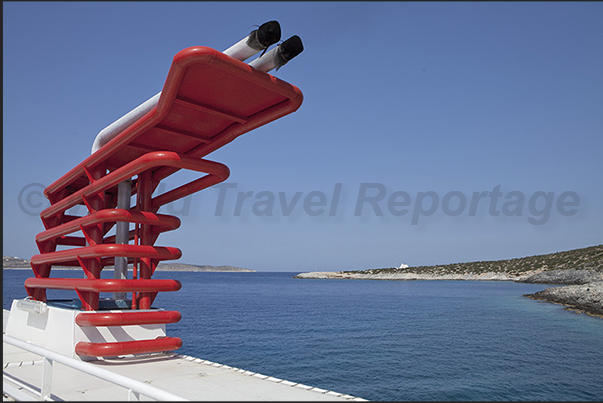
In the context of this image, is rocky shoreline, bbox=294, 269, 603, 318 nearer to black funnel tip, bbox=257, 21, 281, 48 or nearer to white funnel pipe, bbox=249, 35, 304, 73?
white funnel pipe, bbox=249, 35, 304, 73

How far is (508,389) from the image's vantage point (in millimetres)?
16594

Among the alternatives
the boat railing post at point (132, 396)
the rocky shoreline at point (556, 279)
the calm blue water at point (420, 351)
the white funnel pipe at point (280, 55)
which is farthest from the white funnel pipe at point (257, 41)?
the rocky shoreline at point (556, 279)

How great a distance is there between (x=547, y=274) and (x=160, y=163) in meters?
94.7

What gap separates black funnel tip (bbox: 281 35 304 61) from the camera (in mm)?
8906

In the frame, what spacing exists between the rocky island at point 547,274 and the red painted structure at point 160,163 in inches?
1552

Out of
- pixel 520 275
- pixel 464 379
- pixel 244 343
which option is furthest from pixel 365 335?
pixel 520 275

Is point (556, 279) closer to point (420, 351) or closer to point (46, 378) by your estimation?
point (420, 351)

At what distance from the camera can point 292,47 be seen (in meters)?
8.95

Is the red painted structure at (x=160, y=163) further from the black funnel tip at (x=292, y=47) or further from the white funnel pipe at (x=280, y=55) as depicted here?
the black funnel tip at (x=292, y=47)

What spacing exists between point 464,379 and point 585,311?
3130 centimetres

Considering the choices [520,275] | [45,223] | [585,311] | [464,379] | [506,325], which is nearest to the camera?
[45,223]

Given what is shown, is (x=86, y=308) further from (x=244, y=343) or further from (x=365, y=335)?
(x=365, y=335)

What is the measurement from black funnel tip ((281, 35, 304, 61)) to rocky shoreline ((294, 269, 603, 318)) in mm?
40475

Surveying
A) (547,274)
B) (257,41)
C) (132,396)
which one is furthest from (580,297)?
(132,396)
